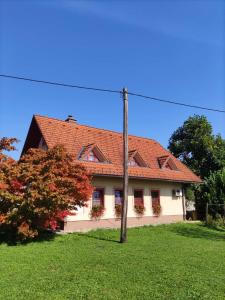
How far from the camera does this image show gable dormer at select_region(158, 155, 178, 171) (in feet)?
77.2

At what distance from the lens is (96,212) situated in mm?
18500

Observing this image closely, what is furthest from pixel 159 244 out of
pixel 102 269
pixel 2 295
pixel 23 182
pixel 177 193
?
pixel 177 193

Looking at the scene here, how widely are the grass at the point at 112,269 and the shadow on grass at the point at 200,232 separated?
2120 millimetres

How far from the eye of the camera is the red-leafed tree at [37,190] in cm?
1323

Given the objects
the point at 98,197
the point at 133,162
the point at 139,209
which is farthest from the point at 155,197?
the point at 98,197

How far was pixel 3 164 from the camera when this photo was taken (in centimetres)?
1406

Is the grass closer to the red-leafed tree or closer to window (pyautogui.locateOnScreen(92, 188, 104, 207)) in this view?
the red-leafed tree

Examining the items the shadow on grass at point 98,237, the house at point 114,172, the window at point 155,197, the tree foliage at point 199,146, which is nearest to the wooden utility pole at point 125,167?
the shadow on grass at point 98,237

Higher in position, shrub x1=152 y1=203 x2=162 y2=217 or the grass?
shrub x1=152 y1=203 x2=162 y2=217

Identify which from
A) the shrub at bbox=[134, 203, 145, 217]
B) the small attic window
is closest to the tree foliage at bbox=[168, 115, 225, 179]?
the shrub at bbox=[134, 203, 145, 217]

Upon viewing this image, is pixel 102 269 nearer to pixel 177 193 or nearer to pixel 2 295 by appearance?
pixel 2 295

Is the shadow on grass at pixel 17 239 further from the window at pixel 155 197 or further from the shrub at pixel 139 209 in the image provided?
the window at pixel 155 197

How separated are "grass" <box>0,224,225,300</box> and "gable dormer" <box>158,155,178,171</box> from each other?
29.0 ft

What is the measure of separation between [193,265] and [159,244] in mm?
3813
